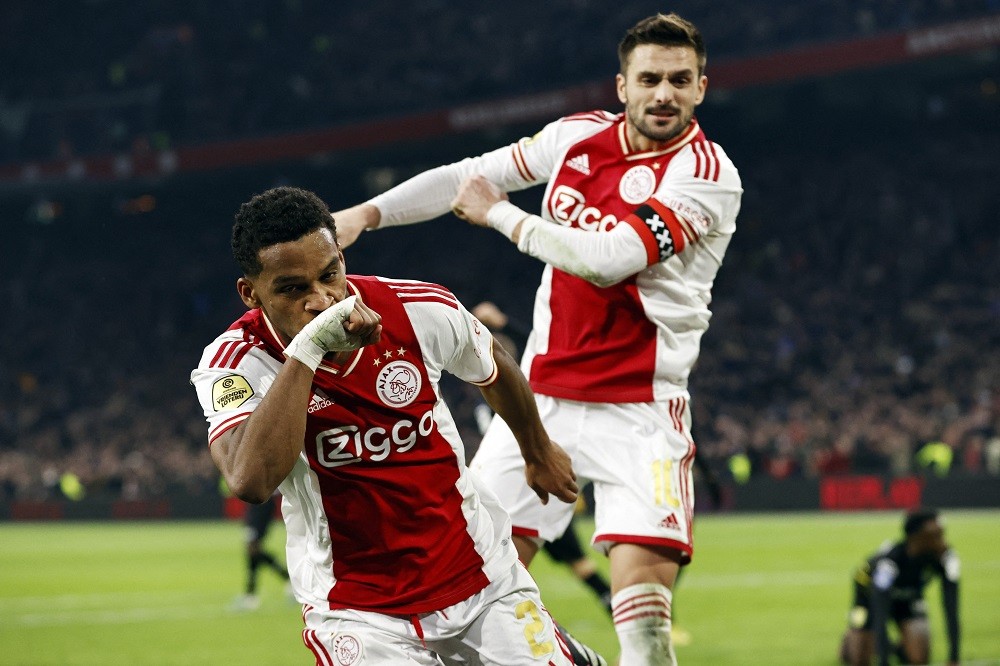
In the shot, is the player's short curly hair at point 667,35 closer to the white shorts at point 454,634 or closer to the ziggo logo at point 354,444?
the ziggo logo at point 354,444

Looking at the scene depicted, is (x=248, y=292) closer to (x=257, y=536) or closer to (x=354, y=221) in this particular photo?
(x=354, y=221)

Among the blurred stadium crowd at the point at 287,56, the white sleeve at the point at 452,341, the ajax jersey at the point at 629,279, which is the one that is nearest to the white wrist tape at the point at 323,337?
the white sleeve at the point at 452,341

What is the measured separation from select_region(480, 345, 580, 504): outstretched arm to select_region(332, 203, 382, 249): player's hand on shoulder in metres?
0.77

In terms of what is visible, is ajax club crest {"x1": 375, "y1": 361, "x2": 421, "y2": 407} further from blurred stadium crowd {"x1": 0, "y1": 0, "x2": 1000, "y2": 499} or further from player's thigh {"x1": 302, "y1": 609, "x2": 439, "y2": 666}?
blurred stadium crowd {"x1": 0, "y1": 0, "x2": 1000, "y2": 499}

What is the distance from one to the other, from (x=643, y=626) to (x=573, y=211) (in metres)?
1.40

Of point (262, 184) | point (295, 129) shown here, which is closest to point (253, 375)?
point (295, 129)

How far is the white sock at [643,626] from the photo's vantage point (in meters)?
4.54

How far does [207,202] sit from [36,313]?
5.14 metres

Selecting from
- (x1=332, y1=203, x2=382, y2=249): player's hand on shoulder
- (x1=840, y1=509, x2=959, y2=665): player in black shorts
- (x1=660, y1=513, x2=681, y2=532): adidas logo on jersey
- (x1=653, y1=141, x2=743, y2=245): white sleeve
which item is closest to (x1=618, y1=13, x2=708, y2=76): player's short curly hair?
(x1=653, y1=141, x2=743, y2=245): white sleeve

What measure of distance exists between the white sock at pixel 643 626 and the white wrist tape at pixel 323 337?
165 cm

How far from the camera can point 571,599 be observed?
1357 centimetres

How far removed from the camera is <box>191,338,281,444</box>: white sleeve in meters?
3.49

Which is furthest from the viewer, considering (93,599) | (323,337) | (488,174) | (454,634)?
(93,599)

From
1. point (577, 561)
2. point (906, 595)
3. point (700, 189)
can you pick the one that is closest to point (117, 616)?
point (577, 561)
